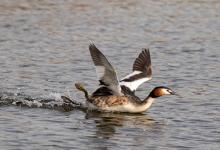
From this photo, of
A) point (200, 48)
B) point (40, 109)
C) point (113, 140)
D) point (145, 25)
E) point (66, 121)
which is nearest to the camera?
point (113, 140)

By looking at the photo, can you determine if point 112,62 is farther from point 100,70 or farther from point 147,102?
point 100,70

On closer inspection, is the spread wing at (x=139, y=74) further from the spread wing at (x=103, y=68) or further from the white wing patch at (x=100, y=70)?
the white wing patch at (x=100, y=70)

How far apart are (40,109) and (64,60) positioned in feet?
14.5

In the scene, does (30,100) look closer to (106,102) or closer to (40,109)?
(40,109)

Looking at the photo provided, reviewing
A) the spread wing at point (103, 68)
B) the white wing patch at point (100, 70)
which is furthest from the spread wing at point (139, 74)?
the white wing patch at point (100, 70)

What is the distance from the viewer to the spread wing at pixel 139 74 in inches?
639

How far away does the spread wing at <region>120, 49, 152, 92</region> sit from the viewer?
16.2 metres

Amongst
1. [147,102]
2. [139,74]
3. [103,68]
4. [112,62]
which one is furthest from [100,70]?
[112,62]

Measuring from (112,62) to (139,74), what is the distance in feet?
10.6

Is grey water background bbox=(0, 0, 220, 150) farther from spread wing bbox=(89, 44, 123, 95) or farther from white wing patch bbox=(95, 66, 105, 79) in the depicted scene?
white wing patch bbox=(95, 66, 105, 79)

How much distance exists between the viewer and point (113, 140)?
13062 mm

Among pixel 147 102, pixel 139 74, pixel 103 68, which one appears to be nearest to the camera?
pixel 103 68

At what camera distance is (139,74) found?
16.6 meters

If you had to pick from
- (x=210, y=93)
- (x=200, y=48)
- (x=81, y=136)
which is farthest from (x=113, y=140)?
(x=200, y=48)
